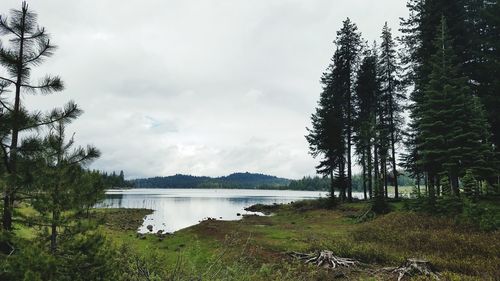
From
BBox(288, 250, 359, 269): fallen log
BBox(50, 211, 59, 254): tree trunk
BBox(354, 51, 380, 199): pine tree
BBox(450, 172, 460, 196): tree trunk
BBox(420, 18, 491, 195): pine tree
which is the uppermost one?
BBox(354, 51, 380, 199): pine tree

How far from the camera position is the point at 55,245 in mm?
6938

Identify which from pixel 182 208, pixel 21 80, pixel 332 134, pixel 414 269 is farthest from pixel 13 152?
pixel 182 208

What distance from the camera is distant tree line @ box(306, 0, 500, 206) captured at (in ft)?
73.0

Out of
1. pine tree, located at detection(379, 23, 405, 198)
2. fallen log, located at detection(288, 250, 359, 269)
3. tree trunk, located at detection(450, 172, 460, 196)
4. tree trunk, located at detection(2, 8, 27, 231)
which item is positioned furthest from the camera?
pine tree, located at detection(379, 23, 405, 198)

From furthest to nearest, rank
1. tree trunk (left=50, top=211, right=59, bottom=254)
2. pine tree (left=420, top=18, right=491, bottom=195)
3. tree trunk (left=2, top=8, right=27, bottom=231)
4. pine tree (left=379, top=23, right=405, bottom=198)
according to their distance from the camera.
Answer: pine tree (left=379, top=23, right=405, bottom=198)
pine tree (left=420, top=18, right=491, bottom=195)
tree trunk (left=2, top=8, right=27, bottom=231)
tree trunk (left=50, top=211, right=59, bottom=254)

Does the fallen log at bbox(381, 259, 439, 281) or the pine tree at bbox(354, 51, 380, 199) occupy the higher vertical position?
the pine tree at bbox(354, 51, 380, 199)

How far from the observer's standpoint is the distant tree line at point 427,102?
22.3 meters

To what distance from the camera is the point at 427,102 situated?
23.8m

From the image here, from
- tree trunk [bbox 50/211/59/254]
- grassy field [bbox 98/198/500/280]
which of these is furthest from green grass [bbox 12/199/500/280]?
tree trunk [bbox 50/211/59/254]

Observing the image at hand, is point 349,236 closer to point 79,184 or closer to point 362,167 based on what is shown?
point 79,184

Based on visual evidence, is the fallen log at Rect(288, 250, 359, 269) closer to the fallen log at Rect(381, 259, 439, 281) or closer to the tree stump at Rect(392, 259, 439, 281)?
the fallen log at Rect(381, 259, 439, 281)

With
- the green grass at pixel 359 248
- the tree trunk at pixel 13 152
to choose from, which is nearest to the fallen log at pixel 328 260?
the green grass at pixel 359 248

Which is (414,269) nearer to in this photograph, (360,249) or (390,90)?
(360,249)

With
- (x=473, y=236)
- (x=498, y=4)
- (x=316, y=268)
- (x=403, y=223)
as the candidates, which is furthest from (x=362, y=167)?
(x=316, y=268)
